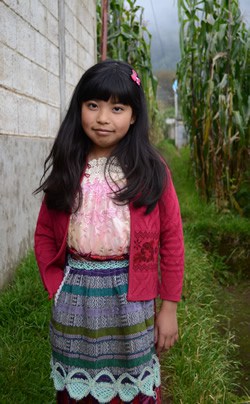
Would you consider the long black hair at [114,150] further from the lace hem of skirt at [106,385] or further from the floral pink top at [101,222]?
the lace hem of skirt at [106,385]

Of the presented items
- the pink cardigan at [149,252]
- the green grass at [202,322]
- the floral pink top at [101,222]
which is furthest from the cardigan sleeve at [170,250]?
the green grass at [202,322]

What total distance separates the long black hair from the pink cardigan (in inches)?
1.6

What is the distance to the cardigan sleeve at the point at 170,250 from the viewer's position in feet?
4.43

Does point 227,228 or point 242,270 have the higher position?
point 227,228

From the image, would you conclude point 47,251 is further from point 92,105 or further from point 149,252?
point 92,105

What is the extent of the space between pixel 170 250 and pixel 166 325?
0.71 ft

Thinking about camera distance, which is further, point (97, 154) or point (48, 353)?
point (48, 353)

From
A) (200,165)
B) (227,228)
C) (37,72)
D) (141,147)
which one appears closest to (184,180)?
(200,165)

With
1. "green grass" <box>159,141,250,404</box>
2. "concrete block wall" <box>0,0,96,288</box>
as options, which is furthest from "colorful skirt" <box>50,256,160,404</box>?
"concrete block wall" <box>0,0,96,288</box>

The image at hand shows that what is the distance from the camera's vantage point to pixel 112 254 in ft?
4.38

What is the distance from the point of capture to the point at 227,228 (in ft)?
13.6

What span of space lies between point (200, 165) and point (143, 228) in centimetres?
369

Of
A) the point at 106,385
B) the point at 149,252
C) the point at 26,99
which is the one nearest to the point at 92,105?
the point at 149,252

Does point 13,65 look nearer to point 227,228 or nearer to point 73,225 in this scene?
point 73,225
